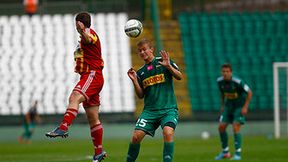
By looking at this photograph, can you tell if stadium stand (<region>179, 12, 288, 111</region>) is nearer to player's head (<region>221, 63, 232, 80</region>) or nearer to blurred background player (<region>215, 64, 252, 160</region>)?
blurred background player (<region>215, 64, 252, 160</region>)

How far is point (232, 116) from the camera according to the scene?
67.6ft

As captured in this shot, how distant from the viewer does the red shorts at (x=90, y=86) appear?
1464 cm

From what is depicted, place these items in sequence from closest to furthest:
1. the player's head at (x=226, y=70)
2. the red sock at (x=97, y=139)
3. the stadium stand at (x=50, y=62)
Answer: the red sock at (x=97, y=139), the player's head at (x=226, y=70), the stadium stand at (x=50, y=62)

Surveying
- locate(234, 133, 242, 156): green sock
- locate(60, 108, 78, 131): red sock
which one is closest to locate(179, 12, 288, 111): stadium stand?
locate(234, 133, 242, 156): green sock

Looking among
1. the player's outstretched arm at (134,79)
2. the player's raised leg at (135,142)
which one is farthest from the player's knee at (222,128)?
the player's raised leg at (135,142)

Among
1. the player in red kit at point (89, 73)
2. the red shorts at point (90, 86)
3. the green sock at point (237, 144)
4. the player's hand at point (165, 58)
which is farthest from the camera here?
the green sock at point (237, 144)

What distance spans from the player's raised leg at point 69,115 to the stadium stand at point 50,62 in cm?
2040

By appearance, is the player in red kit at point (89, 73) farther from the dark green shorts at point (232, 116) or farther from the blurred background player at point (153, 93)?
the dark green shorts at point (232, 116)

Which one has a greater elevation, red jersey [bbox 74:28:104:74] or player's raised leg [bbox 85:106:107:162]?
red jersey [bbox 74:28:104:74]

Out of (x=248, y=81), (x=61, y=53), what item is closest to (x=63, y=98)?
(x=61, y=53)

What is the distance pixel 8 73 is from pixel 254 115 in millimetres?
10891

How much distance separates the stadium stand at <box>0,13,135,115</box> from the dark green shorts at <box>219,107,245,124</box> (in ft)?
47.7

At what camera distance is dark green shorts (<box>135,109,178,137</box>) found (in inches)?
531

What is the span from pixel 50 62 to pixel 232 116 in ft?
55.6
